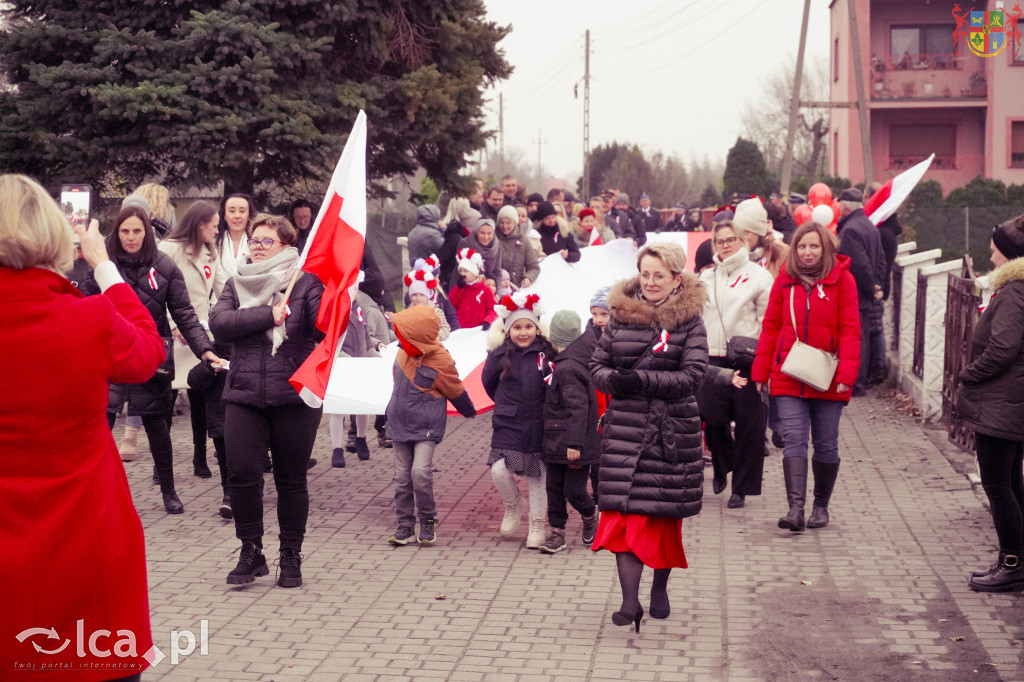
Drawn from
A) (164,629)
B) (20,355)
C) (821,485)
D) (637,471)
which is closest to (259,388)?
(164,629)

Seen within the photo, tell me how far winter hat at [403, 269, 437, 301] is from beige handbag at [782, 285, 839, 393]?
11.8 ft

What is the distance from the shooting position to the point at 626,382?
5648 mm

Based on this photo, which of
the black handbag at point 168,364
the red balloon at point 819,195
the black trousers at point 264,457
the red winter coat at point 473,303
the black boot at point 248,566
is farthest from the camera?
the red balloon at point 819,195

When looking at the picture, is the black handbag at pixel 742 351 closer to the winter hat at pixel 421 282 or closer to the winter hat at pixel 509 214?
the winter hat at pixel 421 282

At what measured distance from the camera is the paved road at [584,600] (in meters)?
5.27

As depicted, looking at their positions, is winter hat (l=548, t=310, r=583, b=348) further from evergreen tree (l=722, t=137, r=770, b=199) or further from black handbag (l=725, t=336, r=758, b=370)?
evergreen tree (l=722, t=137, r=770, b=199)

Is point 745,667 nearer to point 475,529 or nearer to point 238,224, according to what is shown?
point 475,529

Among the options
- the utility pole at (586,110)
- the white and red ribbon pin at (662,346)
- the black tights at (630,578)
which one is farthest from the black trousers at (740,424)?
the utility pole at (586,110)

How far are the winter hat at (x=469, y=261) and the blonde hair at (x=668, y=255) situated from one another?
5.51m

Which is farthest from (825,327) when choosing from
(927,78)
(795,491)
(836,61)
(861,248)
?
(836,61)

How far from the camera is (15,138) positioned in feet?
50.9

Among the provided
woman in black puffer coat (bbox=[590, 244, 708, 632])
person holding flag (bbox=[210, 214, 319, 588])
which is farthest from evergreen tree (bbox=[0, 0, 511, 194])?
woman in black puffer coat (bbox=[590, 244, 708, 632])

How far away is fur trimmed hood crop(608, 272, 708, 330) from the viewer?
572cm

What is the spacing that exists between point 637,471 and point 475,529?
249 cm
